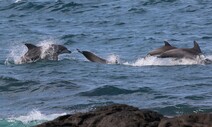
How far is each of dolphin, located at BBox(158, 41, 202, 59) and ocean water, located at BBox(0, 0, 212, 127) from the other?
0.23 metres

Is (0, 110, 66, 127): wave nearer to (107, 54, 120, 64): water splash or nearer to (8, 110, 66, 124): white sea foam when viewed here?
(8, 110, 66, 124): white sea foam

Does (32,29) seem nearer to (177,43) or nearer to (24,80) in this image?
(177,43)

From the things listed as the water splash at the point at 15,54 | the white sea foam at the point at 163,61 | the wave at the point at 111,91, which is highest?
the wave at the point at 111,91

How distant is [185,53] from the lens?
924 inches

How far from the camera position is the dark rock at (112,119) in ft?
31.8

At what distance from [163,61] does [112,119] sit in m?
14.5

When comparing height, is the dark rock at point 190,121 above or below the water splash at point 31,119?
above

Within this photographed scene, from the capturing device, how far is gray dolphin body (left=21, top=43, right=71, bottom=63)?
81.6 ft

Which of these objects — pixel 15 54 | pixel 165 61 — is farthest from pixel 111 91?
pixel 15 54

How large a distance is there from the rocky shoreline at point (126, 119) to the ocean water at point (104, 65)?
421cm

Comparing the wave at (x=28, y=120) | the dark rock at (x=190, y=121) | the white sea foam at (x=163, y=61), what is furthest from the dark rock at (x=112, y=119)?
the white sea foam at (x=163, y=61)

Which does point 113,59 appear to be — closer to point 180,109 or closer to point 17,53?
point 17,53

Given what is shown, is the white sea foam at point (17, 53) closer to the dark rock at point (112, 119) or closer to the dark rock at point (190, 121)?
the dark rock at point (112, 119)

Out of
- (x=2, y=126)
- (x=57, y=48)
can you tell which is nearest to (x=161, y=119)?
(x=2, y=126)
